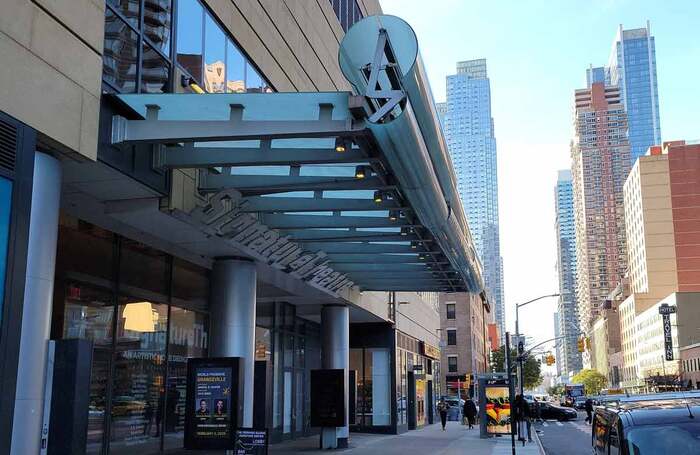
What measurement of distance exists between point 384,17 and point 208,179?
15.2 feet

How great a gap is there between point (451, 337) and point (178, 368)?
3212 inches

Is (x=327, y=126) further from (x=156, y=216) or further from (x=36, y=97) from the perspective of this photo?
(x=156, y=216)

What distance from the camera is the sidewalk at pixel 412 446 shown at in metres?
22.8

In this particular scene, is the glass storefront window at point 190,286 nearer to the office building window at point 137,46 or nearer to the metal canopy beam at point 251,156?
the office building window at point 137,46

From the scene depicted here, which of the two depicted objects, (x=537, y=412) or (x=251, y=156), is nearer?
(x=251, y=156)

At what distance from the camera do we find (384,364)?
3169cm

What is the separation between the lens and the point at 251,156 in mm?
10453

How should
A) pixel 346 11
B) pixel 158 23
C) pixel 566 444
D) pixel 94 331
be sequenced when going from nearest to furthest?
pixel 158 23 → pixel 94 331 → pixel 346 11 → pixel 566 444

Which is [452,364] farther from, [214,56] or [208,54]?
[208,54]

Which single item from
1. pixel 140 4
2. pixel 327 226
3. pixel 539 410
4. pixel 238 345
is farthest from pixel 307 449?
pixel 539 410

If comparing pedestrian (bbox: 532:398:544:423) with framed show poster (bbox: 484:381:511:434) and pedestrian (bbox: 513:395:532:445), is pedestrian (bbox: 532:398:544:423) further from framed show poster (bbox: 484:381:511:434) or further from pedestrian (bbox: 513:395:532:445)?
pedestrian (bbox: 513:395:532:445)

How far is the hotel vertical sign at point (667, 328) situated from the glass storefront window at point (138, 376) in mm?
104715

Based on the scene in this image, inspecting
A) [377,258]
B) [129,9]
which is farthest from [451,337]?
[129,9]
